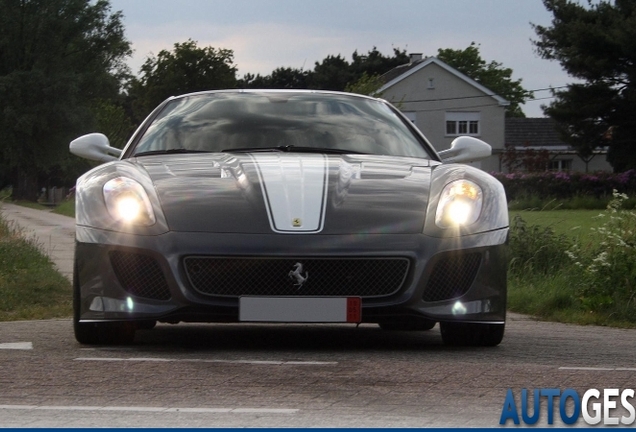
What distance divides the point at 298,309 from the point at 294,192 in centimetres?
65

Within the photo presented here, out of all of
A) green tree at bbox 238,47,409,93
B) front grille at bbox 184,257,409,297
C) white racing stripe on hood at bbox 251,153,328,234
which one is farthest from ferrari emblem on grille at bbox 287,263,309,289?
green tree at bbox 238,47,409,93

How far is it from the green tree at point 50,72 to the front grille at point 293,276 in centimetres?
6354

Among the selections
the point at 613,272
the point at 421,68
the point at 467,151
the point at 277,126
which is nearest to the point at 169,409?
the point at 277,126

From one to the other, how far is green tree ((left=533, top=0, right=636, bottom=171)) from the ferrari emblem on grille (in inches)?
1729

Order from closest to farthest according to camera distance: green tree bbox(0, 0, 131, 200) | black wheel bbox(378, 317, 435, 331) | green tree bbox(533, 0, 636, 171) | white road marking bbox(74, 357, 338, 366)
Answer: white road marking bbox(74, 357, 338, 366)
black wheel bbox(378, 317, 435, 331)
green tree bbox(533, 0, 636, 171)
green tree bbox(0, 0, 131, 200)

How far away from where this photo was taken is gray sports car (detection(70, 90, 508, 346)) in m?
5.60

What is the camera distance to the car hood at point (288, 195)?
5.69m

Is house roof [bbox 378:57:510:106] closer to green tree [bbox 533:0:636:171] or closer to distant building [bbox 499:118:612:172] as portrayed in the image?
distant building [bbox 499:118:612:172]

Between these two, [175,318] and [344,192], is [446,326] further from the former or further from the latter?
[175,318]

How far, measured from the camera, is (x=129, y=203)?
588cm

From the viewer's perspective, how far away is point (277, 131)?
704 cm

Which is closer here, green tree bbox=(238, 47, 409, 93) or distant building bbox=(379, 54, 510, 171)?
distant building bbox=(379, 54, 510, 171)

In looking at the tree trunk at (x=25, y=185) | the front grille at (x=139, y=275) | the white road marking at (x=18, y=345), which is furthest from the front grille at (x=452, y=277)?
the tree trunk at (x=25, y=185)

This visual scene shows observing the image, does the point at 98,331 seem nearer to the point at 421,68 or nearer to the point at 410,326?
the point at 410,326
